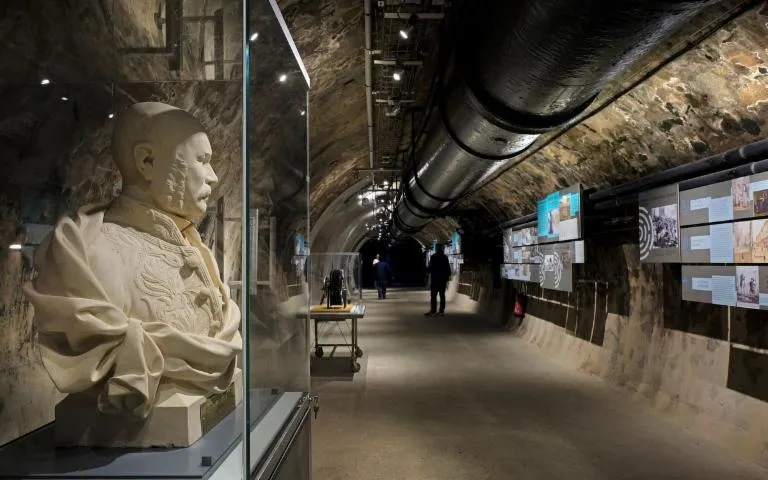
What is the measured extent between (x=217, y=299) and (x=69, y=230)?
0.59m

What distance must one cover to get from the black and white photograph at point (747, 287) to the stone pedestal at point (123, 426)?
13.1ft

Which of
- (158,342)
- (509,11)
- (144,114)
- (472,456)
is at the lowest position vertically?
(472,456)

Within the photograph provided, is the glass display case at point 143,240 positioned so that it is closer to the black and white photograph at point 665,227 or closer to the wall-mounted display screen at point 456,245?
the black and white photograph at point 665,227

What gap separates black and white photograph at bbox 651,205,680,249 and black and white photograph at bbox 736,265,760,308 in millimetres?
909

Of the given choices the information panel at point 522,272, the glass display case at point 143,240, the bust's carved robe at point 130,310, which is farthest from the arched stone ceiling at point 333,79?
the information panel at point 522,272

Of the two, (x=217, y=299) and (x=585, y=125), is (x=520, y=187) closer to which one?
(x=585, y=125)

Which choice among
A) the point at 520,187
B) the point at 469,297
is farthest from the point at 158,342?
the point at 469,297

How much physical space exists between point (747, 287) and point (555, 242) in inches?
157

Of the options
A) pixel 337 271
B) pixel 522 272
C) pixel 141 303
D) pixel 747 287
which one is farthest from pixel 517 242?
pixel 141 303

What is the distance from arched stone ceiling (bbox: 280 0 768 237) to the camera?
13.2 feet

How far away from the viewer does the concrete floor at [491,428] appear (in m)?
4.15

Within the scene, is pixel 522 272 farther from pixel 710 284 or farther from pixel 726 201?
pixel 726 201

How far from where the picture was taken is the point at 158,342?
1.80 m

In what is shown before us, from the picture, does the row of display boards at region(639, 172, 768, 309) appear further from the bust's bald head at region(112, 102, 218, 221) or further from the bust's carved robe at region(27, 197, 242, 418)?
the bust's bald head at region(112, 102, 218, 221)
